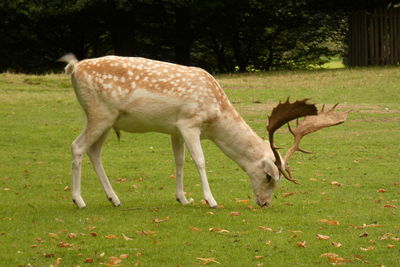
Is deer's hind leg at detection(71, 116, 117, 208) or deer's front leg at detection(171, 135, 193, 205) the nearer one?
deer's hind leg at detection(71, 116, 117, 208)

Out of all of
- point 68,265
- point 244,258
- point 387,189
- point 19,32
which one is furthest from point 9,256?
point 19,32

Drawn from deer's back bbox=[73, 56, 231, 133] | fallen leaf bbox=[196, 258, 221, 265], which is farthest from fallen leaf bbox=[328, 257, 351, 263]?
deer's back bbox=[73, 56, 231, 133]

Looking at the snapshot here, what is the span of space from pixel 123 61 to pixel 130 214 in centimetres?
196

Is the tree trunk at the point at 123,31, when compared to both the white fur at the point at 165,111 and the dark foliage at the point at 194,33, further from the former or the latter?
the white fur at the point at 165,111

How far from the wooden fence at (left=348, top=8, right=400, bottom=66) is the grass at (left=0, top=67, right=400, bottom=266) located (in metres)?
11.9

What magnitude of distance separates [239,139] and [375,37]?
24.1 meters

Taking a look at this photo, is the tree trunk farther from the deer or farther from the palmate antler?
the palmate antler

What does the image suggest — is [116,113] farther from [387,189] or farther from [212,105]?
[387,189]

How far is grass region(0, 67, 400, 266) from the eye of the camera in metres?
7.89

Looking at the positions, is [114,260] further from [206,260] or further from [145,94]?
[145,94]

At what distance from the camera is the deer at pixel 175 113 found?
10.1 metres

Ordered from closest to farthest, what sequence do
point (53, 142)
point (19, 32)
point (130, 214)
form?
1. point (130, 214)
2. point (53, 142)
3. point (19, 32)

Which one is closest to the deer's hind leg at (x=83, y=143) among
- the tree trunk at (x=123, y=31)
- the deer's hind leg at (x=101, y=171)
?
the deer's hind leg at (x=101, y=171)

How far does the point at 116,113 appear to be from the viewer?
1017cm
